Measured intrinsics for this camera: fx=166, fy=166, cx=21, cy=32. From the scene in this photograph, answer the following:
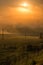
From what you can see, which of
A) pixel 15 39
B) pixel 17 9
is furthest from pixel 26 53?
pixel 17 9

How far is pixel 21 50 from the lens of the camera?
7.14 ft

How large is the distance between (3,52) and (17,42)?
223mm

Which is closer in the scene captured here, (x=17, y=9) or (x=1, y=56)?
(x=1, y=56)

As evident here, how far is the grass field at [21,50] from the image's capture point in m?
2.11

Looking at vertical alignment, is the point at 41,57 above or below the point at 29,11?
below

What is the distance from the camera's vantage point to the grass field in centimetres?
211

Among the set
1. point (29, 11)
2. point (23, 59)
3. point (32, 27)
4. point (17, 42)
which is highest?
point (29, 11)

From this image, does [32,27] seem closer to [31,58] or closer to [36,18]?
[36,18]

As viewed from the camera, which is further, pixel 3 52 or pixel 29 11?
pixel 29 11

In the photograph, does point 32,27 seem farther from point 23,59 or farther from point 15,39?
point 23,59

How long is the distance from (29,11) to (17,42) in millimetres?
461

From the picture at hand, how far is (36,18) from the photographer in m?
2.29

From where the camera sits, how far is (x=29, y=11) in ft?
7.46

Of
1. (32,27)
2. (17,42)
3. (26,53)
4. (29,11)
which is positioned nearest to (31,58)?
(26,53)
